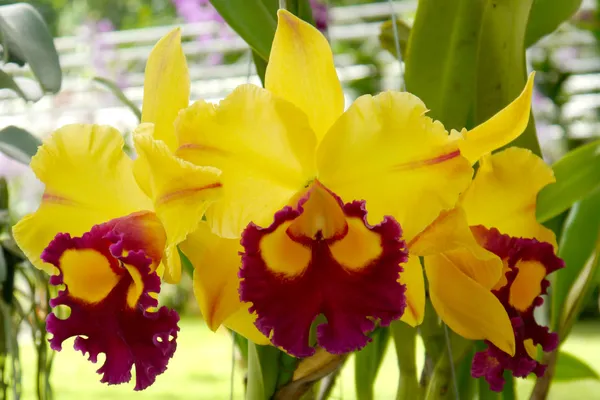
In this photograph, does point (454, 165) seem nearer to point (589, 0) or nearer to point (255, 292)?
point (255, 292)

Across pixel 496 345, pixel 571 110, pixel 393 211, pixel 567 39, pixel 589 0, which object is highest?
pixel 393 211

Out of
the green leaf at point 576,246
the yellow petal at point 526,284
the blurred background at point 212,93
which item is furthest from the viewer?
the blurred background at point 212,93

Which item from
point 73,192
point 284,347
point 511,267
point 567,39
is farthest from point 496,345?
point 567,39

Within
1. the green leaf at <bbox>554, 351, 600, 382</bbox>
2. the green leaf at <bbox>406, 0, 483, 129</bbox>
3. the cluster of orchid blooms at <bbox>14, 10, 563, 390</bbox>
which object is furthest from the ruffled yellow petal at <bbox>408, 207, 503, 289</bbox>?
the green leaf at <bbox>554, 351, 600, 382</bbox>

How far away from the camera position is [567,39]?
365 centimetres

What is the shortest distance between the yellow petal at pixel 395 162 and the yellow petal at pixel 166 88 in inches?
3.7

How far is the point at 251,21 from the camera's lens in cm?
53

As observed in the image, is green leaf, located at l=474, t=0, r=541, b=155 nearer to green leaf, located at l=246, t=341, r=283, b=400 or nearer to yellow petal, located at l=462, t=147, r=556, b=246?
yellow petal, located at l=462, t=147, r=556, b=246

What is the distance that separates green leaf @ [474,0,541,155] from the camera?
0.55 m

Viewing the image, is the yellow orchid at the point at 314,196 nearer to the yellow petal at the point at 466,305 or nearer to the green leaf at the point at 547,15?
the yellow petal at the point at 466,305

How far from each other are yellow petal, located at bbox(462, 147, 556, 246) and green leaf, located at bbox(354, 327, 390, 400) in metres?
0.31

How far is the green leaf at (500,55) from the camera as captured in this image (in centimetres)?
55

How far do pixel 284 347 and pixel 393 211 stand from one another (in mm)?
93

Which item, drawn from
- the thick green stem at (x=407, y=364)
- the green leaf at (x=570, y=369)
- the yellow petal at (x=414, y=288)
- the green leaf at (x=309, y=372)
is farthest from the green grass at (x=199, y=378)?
the yellow petal at (x=414, y=288)
